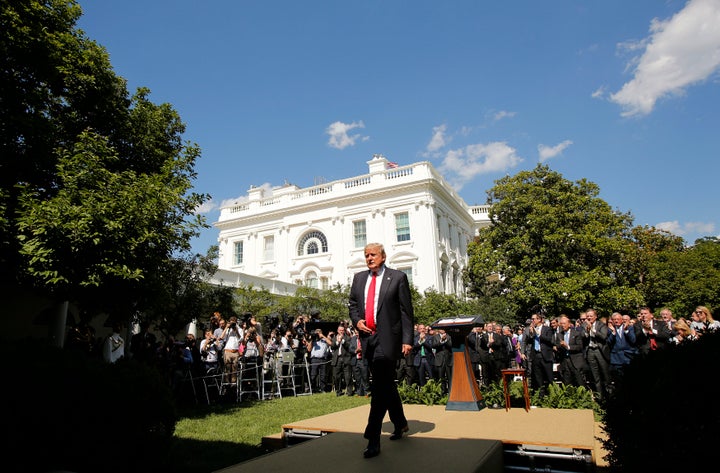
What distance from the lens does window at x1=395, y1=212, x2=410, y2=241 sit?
34562 millimetres

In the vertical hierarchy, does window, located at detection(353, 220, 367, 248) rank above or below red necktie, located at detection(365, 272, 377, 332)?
above

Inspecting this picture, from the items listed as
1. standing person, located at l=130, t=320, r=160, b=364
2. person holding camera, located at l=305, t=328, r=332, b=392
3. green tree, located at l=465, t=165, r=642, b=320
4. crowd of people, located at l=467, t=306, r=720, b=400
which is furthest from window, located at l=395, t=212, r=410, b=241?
→ standing person, located at l=130, t=320, r=160, b=364

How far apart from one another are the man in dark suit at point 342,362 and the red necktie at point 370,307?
906 cm

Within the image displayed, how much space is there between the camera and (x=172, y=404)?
4.05 meters

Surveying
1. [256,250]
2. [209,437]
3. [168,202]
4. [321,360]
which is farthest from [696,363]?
[256,250]

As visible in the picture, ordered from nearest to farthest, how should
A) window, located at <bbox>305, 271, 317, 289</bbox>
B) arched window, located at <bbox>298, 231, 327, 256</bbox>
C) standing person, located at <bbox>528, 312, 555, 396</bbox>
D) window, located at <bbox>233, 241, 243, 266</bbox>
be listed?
1. standing person, located at <bbox>528, 312, 555, 396</bbox>
2. window, located at <bbox>305, 271, 317, 289</bbox>
3. arched window, located at <bbox>298, 231, 327, 256</bbox>
4. window, located at <bbox>233, 241, 243, 266</bbox>

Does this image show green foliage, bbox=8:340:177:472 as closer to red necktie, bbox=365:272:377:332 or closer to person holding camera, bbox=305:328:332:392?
red necktie, bbox=365:272:377:332

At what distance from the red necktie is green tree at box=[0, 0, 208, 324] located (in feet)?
22.3

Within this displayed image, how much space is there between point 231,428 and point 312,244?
29987mm

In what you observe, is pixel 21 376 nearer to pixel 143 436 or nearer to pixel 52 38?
pixel 143 436

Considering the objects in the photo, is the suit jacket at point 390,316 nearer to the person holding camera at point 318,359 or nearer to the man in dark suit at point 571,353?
the man in dark suit at point 571,353

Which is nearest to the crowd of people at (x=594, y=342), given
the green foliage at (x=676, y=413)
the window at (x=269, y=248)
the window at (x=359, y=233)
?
the green foliage at (x=676, y=413)

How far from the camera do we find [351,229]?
118ft

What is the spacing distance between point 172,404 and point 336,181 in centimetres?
3435
